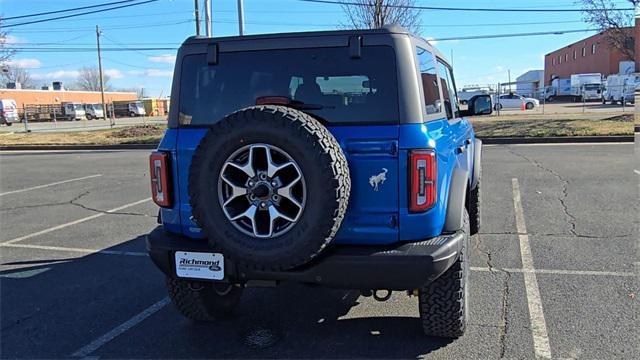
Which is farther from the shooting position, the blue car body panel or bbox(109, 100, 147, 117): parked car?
bbox(109, 100, 147, 117): parked car

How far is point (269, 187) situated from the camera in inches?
110

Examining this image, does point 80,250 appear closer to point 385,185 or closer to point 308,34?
point 308,34

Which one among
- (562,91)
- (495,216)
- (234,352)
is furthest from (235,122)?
(562,91)

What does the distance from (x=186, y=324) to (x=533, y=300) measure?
262cm

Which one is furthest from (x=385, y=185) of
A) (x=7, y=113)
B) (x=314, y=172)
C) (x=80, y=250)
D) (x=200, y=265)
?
(x=7, y=113)

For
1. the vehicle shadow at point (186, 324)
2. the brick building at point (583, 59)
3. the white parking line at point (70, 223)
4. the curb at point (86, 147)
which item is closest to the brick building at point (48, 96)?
the curb at point (86, 147)

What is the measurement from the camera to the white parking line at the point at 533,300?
10.6 feet

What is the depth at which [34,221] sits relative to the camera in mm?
7469

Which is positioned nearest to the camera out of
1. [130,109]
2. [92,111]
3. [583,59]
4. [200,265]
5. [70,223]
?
[200,265]

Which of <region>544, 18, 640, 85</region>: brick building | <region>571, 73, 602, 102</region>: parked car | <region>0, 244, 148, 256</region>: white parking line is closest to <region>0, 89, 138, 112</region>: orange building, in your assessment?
<region>571, 73, 602, 102</region>: parked car

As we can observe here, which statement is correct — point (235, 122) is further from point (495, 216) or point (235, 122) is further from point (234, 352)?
point (495, 216)

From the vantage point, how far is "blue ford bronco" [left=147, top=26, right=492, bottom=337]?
9.10ft

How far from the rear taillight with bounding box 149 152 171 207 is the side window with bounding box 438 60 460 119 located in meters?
2.13

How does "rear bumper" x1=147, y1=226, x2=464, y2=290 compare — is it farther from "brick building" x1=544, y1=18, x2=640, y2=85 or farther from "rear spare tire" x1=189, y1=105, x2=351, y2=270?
"brick building" x1=544, y1=18, x2=640, y2=85
